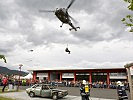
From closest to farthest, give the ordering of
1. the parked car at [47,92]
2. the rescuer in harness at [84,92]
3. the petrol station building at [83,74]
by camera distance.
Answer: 1. the rescuer in harness at [84,92]
2. the parked car at [47,92]
3. the petrol station building at [83,74]

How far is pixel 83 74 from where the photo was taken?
46125 millimetres

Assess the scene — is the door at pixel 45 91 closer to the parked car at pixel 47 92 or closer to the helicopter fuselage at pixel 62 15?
the parked car at pixel 47 92

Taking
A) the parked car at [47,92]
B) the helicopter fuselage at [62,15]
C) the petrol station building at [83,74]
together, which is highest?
the helicopter fuselage at [62,15]

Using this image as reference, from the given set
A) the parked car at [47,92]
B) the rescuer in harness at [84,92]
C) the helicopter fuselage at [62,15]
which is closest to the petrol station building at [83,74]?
the helicopter fuselage at [62,15]

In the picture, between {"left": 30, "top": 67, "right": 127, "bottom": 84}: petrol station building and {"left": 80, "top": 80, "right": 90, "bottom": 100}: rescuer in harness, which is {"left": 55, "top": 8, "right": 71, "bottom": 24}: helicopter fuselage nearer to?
{"left": 80, "top": 80, "right": 90, "bottom": 100}: rescuer in harness

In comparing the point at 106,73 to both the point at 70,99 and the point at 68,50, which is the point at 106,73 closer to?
the point at 68,50

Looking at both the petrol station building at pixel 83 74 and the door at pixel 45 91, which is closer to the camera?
Result: the door at pixel 45 91

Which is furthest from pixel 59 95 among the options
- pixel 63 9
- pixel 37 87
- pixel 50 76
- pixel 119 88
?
pixel 50 76

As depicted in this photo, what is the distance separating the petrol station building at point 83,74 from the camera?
138 ft

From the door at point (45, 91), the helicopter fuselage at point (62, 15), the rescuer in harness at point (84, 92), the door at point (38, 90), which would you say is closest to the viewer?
the rescuer in harness at point (84, 92)

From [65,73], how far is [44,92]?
3026 centimetres

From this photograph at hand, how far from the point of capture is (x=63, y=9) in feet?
70.0

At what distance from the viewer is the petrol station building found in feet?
138

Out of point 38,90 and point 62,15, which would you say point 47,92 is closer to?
point 38,90
